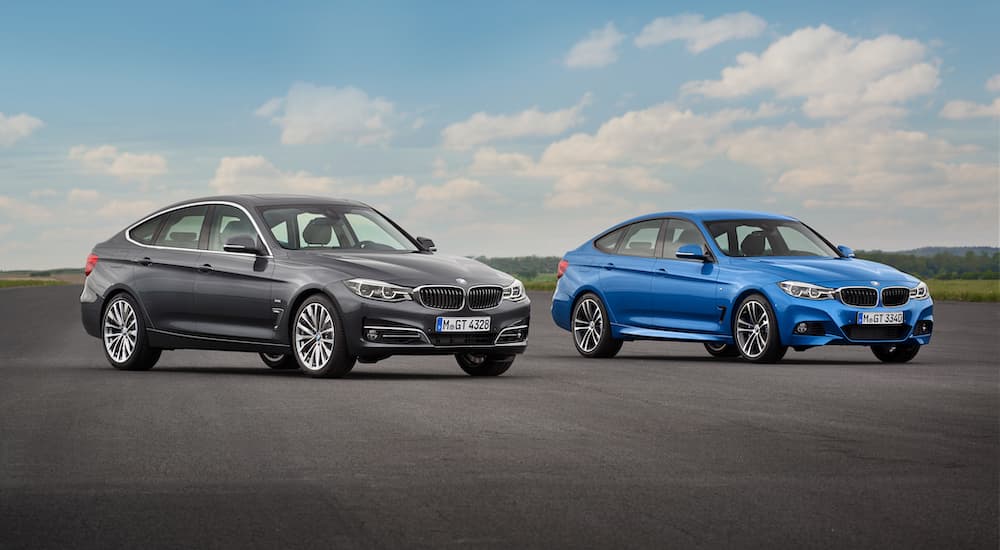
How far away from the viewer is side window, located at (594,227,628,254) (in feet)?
59.9

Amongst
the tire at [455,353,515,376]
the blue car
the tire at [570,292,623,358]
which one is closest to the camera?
the tire at [455,353,515,376]

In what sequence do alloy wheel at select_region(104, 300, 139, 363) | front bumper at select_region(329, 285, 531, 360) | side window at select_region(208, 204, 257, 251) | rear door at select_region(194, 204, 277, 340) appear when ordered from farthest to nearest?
1. alloy wheel at select_region(104, 300, 139, 363)
2. side window at select_region(208, 204, 257, 251)
3. rear door at select_region(194, 204, 277, 340)
4. front bumper at select_region(329, 285, 531, 360)

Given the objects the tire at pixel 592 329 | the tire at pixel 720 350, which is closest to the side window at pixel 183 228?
the tire at pixel 592 329

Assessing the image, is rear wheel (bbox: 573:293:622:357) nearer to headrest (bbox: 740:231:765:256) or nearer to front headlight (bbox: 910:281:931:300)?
headrest (bbox: 740:231:765:256)

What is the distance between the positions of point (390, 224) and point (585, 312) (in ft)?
11.3

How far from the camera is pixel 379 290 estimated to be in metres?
13.4

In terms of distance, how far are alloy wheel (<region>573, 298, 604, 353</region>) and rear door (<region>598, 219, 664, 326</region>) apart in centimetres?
29

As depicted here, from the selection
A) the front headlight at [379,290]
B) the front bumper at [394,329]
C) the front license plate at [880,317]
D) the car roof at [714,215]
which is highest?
the car roof at [714,215]

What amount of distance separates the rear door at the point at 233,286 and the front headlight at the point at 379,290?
1046mm

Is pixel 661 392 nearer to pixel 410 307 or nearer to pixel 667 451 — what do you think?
pixel 410 307

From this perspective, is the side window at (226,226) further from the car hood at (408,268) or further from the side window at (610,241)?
the side window at (610,241)

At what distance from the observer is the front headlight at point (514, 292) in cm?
1420

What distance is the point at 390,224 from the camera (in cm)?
1573

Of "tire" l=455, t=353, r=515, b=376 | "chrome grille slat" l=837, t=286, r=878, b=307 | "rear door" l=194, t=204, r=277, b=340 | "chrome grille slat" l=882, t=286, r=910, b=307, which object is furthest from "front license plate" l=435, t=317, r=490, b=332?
"chrome grille slat" l=882, t=286, r=910, b=307
